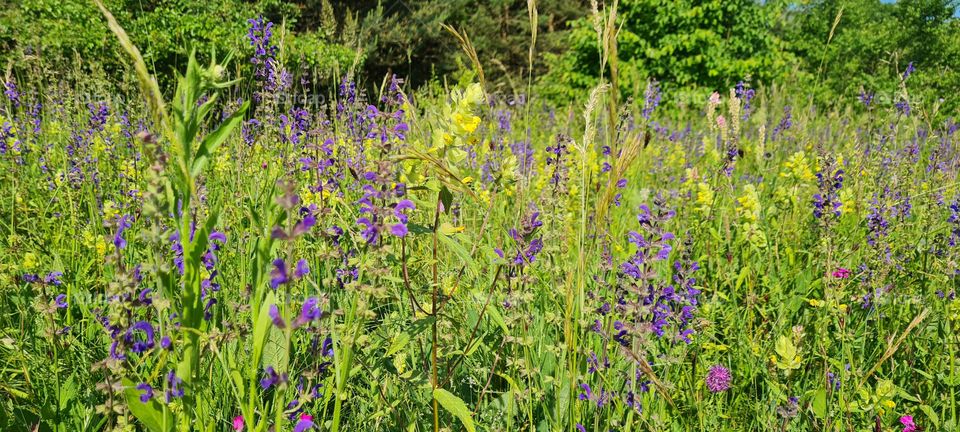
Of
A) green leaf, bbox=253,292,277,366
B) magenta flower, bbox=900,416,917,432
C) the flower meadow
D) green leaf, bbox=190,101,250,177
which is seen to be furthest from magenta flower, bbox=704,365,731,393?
green leaf, bbox=190,101,250,177

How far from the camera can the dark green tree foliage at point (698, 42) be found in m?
13.8

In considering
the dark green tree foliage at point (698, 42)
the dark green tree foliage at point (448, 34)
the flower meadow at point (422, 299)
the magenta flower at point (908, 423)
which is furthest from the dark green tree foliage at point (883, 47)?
the dark green tree foliage at point (448, 34)

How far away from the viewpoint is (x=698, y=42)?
14016mm

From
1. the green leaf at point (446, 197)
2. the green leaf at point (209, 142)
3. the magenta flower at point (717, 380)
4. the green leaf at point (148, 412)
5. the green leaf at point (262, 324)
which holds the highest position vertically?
the green leaf at point (209, 142)

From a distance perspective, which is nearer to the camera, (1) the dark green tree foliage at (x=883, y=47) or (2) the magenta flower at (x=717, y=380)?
(2) the magenta flower at (x=717, y=380)

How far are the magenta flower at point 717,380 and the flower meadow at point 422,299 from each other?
1cm

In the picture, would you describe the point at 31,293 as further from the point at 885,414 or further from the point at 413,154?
the point at 885,414

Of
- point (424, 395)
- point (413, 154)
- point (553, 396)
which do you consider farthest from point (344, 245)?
point (553, 396)

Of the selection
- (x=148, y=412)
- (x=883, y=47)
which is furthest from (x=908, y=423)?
(x=883, y=47)

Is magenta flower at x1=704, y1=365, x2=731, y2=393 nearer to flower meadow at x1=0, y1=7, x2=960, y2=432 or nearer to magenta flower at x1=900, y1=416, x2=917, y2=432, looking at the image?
flower meadow at x1=0, y1=7, x2=960, y2=432

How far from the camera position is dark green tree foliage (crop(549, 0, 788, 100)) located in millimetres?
13750

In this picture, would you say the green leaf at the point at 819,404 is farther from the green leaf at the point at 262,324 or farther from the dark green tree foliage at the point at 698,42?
the dark green tree foliage at the point at 698,42

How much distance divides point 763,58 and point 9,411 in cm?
1545

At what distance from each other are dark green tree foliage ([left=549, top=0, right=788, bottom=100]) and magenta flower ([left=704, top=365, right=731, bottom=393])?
12709 millimetres
